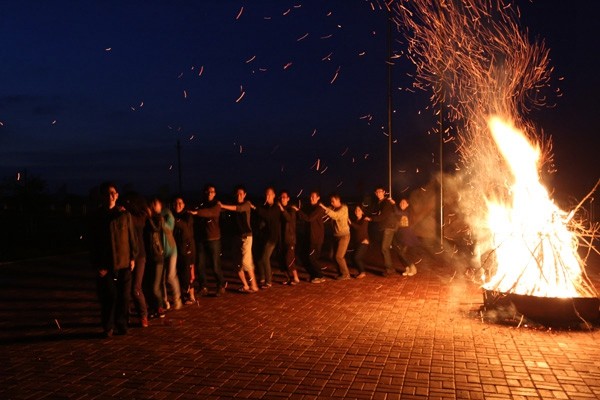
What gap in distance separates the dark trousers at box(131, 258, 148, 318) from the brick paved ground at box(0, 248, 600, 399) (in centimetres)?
35

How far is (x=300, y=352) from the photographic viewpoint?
263 inches

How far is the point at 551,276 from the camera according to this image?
831 cm

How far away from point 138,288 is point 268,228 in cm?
369

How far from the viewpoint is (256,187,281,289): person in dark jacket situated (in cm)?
1128

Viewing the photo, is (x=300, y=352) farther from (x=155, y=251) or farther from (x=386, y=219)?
(x=386, y=219)

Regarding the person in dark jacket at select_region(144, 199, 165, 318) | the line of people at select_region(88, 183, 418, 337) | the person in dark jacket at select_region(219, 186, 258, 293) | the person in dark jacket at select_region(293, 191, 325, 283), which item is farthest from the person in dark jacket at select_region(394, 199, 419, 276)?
the person in dark jacket at select_region(144, 199, 165, 318)

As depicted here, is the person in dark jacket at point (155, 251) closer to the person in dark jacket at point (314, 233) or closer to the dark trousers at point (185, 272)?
the dark trousers at point (185, 272)

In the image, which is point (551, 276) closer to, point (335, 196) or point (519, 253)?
point (519, 253)

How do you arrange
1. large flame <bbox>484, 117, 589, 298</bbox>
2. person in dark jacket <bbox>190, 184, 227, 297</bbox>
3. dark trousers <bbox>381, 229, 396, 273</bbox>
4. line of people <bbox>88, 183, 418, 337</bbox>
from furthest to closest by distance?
dark trousers <bbox>381, 229, 396, 273</bbox> < person in dark jacket <bbox>190, 184, 227, 297</bbox> < large flame <bbox>484, 117, 589, 298</bbox> < line of people <bbox>88, 183, 418, 337</bbox>

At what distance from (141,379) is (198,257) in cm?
473

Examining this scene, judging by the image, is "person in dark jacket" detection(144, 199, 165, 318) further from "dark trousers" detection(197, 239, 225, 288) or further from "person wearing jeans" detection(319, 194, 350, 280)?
"person wearing jeans" detection(319, 194, 350, 280)

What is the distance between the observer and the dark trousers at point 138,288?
26.1ft

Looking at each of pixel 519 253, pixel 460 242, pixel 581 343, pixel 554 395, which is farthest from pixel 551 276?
pixel 460 242

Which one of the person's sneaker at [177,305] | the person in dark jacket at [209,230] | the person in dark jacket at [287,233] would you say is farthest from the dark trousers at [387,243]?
the person's sneaker at [177,305]
